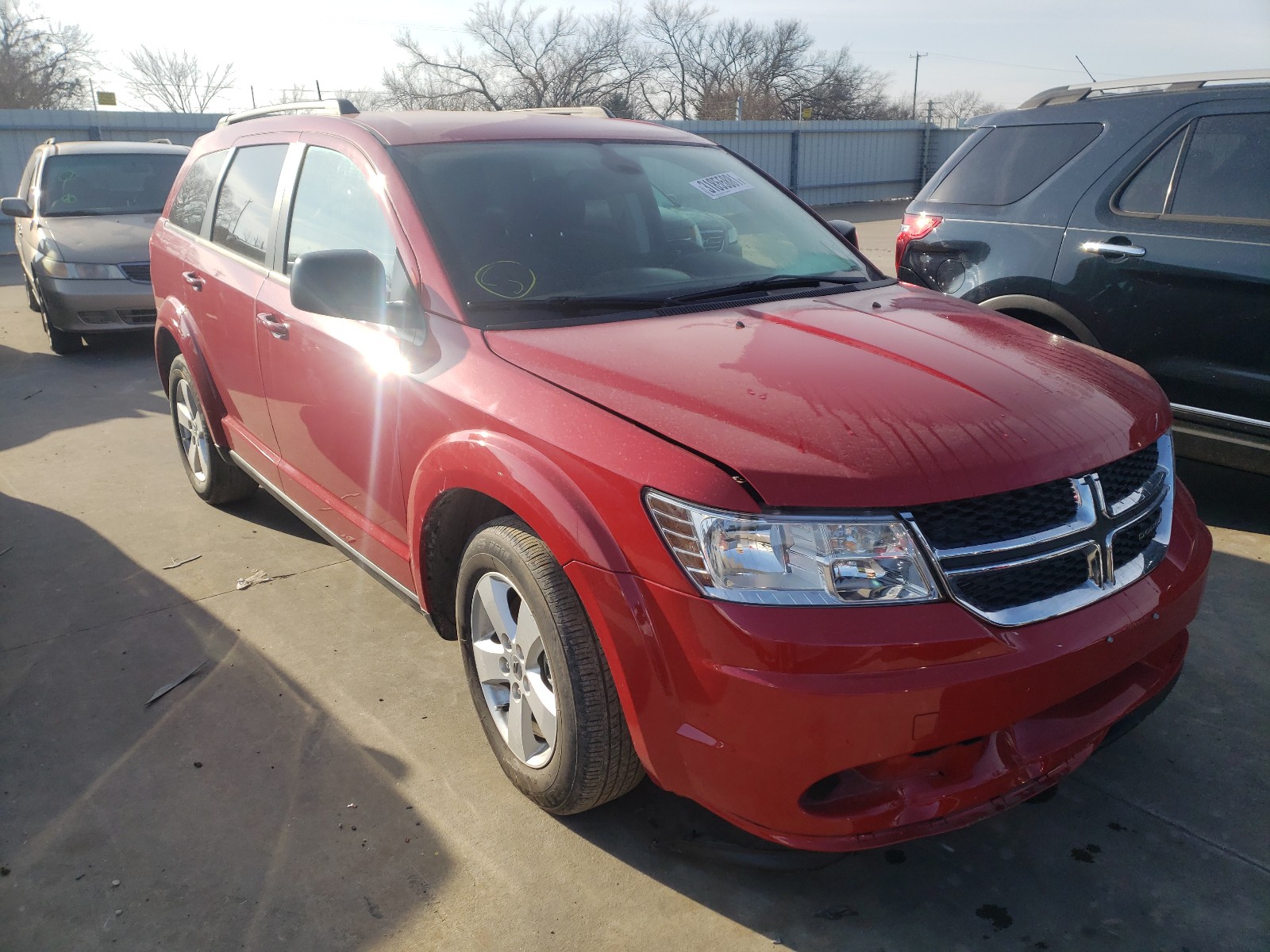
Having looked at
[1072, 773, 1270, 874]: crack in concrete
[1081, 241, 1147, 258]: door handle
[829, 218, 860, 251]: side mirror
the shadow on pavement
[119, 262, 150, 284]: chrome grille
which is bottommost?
the shadow on pavement

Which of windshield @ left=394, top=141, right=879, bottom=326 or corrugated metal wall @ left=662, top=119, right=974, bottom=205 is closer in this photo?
windshield @ left=394, top=141, right=879, bottom=326

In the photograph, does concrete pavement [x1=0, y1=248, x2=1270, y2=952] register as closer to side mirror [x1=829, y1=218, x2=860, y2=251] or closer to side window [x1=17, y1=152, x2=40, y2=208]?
side mirror [x1=829, y1=218, x2=860, y2=251]

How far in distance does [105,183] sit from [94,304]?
182cm

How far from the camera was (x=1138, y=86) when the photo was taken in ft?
15.0

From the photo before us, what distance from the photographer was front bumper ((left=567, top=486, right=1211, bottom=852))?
1.85 m

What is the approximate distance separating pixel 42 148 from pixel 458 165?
8828mm

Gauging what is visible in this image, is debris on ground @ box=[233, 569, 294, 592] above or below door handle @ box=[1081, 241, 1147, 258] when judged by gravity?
below

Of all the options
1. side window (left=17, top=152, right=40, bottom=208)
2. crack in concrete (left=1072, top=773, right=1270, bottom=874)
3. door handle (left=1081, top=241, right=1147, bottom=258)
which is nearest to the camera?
crack in concrete (left=1072, top=773, right=1270, bottom=874)

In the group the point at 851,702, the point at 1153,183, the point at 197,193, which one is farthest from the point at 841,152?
the point at 851,702

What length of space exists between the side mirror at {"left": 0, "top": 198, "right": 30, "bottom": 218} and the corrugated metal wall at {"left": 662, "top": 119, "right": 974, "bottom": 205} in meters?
14.7

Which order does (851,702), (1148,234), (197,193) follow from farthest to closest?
1. (197,193)
2. (1148,234)
3. (851,702)

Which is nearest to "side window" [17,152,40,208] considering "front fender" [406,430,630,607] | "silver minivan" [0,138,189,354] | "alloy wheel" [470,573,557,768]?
"silver minivan" [0,138,189,354]

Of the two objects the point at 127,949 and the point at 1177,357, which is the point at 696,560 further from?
the point at 1177,357

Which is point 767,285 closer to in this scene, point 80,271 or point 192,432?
point 192,432
